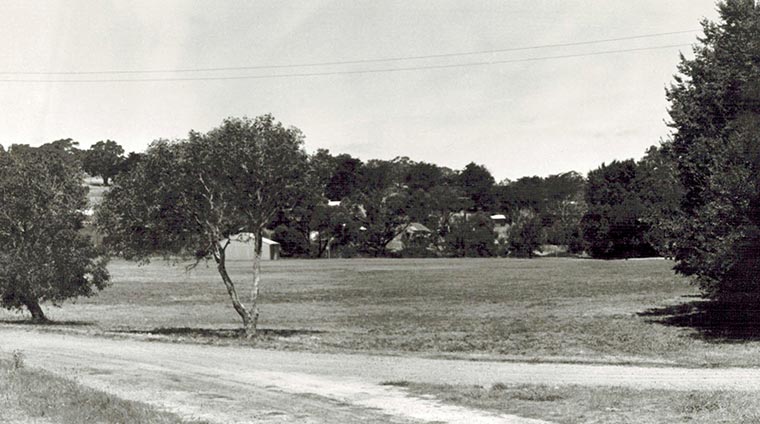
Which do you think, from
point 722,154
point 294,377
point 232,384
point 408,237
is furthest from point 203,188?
point 408,237

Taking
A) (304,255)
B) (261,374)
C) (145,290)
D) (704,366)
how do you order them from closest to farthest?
1. (261,374)
2. (704,366)
3. (145,290)
4. (304,255)

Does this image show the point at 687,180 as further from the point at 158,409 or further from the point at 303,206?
the point at 158,409

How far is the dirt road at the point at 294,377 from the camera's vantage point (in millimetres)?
13375

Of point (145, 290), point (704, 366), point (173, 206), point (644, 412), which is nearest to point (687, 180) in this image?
point (704, 366)

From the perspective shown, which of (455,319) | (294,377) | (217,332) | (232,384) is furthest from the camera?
→ (455,319)

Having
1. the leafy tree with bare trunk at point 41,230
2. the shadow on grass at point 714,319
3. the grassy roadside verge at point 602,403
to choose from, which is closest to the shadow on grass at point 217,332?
the leafy tree with bare trunk at point 41,230

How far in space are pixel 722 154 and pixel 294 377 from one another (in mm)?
19106

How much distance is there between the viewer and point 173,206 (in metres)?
26.5

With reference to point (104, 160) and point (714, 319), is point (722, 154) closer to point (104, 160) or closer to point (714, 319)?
point (714, 319)

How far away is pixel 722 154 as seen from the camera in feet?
96.3

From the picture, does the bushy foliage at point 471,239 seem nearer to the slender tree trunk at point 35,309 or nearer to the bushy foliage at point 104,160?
the bushy foliage at point 104,160

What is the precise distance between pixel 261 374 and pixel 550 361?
23.7 ft

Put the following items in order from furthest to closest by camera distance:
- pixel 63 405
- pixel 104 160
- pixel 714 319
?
pixel 104 160, pixel 714 319, pixel 63 405

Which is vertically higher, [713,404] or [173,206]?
[173,206]
